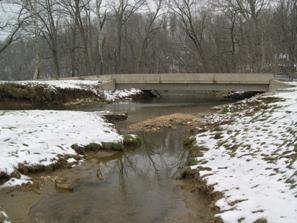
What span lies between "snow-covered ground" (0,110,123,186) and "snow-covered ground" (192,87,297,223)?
387cm

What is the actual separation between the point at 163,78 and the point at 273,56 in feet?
86.1

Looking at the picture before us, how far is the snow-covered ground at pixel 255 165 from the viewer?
24.9 ft

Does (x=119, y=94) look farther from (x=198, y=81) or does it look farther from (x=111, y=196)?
(x=111, y=196)

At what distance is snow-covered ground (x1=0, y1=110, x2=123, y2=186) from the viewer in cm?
1171

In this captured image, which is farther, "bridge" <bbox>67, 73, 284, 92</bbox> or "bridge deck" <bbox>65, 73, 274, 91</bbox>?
"bridge deck" <bbox>65, 73, 274, 91</bbox>

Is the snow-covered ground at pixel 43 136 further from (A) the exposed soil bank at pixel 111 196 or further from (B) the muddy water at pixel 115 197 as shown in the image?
(B) the muddy water at pixel 115 197

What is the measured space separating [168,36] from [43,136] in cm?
6439

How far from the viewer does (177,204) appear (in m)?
9.25

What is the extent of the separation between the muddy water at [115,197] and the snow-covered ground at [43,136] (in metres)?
0.84

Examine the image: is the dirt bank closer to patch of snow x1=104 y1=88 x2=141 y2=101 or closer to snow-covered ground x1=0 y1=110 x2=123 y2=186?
snow-covered ground x1=0 y1=110 x2=123 y2=186

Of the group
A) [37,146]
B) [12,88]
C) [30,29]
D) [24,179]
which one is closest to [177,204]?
[24,179]

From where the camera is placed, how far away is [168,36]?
76.4 meters

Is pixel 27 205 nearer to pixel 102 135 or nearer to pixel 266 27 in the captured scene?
pixel 102 135

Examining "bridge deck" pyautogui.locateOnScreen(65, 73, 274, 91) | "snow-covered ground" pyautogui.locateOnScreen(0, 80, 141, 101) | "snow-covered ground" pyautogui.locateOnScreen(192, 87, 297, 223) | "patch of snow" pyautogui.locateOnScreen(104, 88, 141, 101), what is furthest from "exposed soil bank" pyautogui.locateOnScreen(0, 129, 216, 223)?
"patch of snow" pyautogui.locateOnScreen(104, 88, 141, 101)
